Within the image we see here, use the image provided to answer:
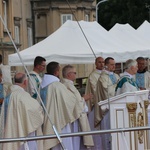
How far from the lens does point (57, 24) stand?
1671 inches

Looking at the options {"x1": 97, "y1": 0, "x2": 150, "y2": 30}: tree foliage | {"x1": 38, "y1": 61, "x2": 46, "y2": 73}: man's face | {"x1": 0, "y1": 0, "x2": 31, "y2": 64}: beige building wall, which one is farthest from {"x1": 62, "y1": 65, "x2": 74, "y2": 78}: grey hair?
{"x1": 97, "y1": 0, "x2": 150, "y2": 30}: tree foliage

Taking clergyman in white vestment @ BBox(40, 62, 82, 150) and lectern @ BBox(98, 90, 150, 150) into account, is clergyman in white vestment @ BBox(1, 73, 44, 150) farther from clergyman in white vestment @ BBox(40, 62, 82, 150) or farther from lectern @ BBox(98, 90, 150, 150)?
lectern @ BBox(98, 90, 150, 150)

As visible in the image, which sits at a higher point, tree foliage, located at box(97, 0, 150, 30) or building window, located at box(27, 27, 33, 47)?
tree foliage, located at box(97, 0, 150, 30)

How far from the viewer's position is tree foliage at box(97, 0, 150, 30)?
1853 inches

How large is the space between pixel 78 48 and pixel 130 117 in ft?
16.8

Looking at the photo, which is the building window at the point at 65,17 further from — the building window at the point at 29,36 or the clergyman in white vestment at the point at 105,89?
the clergyman in white vestment at the point at 105,89

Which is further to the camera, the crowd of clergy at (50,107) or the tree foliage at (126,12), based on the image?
the tree foliage at (126,12)

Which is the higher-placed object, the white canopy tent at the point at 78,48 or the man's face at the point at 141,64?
the white canopy tent at the point at 78,48

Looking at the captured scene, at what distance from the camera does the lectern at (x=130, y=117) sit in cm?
968

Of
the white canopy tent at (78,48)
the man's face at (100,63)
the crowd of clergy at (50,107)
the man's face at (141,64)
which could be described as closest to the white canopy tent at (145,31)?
the white canopy tent at (78,48)

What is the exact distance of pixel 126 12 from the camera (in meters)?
48.3

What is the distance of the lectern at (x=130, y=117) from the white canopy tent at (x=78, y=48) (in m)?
4.31

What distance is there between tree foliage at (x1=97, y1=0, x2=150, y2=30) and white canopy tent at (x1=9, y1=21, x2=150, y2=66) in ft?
100.0

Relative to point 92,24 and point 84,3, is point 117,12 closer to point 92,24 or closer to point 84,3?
point 84,3
